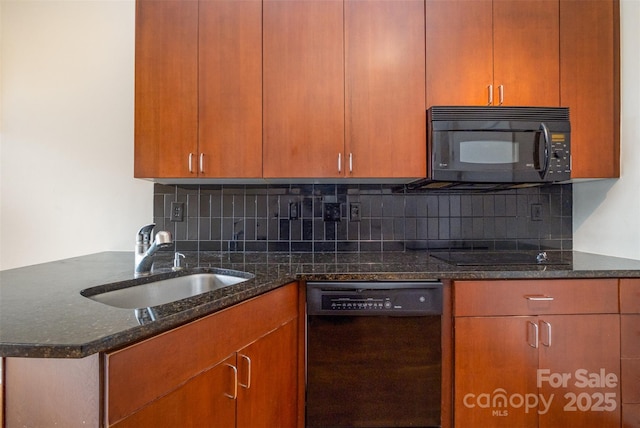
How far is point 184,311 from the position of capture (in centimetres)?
81

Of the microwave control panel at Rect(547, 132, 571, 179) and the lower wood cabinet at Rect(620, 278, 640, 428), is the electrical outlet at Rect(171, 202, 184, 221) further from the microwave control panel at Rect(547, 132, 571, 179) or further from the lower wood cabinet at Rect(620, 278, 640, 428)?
the lower wood cabinet at Rect(620, 278, 640, 428)

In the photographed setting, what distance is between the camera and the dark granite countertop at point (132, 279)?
0.65 meters

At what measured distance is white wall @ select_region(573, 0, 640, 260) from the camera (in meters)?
1.62

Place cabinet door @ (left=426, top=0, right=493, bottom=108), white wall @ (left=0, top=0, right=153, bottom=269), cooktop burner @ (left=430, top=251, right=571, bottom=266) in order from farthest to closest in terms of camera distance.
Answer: white wall @ (left=0, top=0, right=153, bottom=269) → cabinet door @ (left=426, top=0, right=493, bottom=108) → cooktop burner @ (left=430, top=251, right=571, bottom=266)

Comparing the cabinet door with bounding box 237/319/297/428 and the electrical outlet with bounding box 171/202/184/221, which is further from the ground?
the electrical outlet with bounding box 171/202/184/221

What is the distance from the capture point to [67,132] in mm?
1961

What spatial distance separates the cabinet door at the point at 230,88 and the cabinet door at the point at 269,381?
855 mm

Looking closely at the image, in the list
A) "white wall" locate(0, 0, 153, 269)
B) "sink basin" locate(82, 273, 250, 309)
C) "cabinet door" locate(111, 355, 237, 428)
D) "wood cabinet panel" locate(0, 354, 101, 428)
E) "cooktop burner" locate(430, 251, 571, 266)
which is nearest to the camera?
"wood cabinet panel" locate(0, 354, 101, 428)

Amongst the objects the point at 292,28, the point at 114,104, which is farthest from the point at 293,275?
the point at 114,104

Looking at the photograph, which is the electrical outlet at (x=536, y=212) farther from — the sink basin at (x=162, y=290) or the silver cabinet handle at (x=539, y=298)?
the sink basin at (x=162, y=290)

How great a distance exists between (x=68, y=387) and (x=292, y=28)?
1696 mm

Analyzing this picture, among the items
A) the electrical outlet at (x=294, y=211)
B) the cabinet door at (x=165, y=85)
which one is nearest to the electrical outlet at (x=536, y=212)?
the electrical outlet at (x=294, y=211)

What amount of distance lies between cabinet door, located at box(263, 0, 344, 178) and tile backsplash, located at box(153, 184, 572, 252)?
0.38m

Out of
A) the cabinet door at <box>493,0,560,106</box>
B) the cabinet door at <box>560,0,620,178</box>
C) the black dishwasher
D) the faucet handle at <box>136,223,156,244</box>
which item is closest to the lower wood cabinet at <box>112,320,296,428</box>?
the black dishwasher
